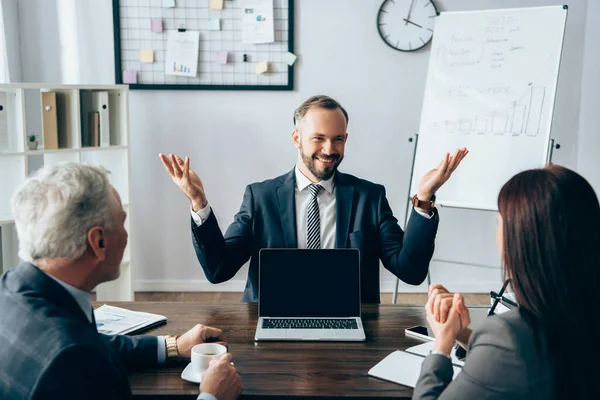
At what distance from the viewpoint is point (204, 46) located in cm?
402

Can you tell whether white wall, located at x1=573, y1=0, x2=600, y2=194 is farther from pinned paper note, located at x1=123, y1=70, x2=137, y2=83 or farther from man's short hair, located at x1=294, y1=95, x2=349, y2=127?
pinned paper note, located at x1=123, y1=70, x2=137, y2=83

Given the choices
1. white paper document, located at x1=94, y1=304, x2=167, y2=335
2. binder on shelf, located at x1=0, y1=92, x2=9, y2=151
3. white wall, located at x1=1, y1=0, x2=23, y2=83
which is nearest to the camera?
white paper document, located at x1=94, y1=304, x2=167, y2=335

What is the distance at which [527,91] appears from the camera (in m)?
3.30

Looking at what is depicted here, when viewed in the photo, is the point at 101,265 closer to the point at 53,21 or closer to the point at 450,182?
the point at 450,182

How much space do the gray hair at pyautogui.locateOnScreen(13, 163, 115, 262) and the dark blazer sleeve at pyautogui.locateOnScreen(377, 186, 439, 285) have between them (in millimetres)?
1086

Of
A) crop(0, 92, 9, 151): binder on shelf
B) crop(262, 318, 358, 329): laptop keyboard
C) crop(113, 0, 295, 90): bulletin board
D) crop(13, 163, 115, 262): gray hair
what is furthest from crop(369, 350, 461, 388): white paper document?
crop(113, 0, 295, 90): bulletin board

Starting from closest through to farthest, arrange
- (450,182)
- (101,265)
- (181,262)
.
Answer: (101,265) → (450,182) → (181,262)

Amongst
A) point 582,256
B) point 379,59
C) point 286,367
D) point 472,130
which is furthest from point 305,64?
point 582,256

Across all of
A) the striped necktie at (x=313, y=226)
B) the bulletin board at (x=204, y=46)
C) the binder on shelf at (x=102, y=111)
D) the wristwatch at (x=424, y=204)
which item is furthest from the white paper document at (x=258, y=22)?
the wristwatch at (x=424, y=204)

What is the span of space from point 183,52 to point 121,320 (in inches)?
104

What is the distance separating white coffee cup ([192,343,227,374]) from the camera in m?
1.36

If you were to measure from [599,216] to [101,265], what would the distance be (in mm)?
928

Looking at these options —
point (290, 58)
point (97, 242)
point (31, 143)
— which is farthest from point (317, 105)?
point (290, 58)

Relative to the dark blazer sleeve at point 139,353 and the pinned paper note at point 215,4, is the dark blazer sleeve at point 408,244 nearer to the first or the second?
the dark blazer sleeve at point 139,353
